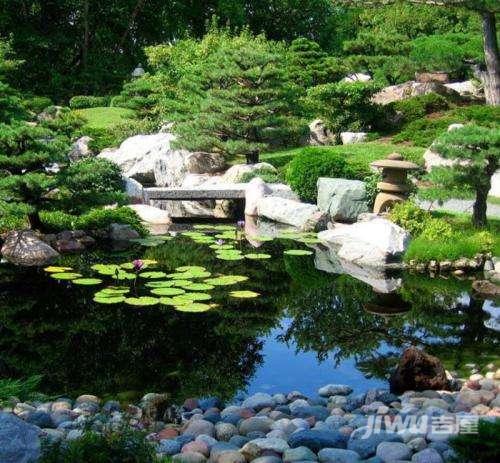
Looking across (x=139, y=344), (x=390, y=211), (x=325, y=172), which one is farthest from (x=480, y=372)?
(x=325, y=172)

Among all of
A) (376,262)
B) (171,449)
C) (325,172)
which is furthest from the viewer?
(325,172)

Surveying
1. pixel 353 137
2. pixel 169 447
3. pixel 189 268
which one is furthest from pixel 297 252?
pixel 353 137

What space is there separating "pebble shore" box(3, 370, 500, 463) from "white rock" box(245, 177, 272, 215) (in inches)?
304

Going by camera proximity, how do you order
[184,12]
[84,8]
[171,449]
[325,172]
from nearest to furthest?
1. [171,449]
2. [325,172]
3. [84,8]
4. [184,12]

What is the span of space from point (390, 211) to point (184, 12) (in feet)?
71.3

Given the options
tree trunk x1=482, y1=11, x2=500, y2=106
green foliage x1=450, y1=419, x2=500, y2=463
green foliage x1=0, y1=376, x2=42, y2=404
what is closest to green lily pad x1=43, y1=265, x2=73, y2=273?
green foliage x1=0, y1=376, x2=42, y2=404

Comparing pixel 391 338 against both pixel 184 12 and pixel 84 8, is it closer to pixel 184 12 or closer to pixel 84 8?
pixel 84 8

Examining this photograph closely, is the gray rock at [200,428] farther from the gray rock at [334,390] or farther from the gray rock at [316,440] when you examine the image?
the gray rock at [334,390]

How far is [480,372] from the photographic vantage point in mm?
6094

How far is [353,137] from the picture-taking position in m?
17.7

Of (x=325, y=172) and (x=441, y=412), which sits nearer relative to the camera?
(x=441, y=412)

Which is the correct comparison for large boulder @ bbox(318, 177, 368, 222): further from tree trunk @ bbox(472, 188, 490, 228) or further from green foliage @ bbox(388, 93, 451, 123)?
green foliage @ bbox(388, 93, 451, 123)

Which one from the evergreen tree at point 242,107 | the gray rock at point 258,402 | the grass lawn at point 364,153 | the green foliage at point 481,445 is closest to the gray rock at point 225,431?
the gray rock at point 258,402

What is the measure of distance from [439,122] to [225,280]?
10.1 m
